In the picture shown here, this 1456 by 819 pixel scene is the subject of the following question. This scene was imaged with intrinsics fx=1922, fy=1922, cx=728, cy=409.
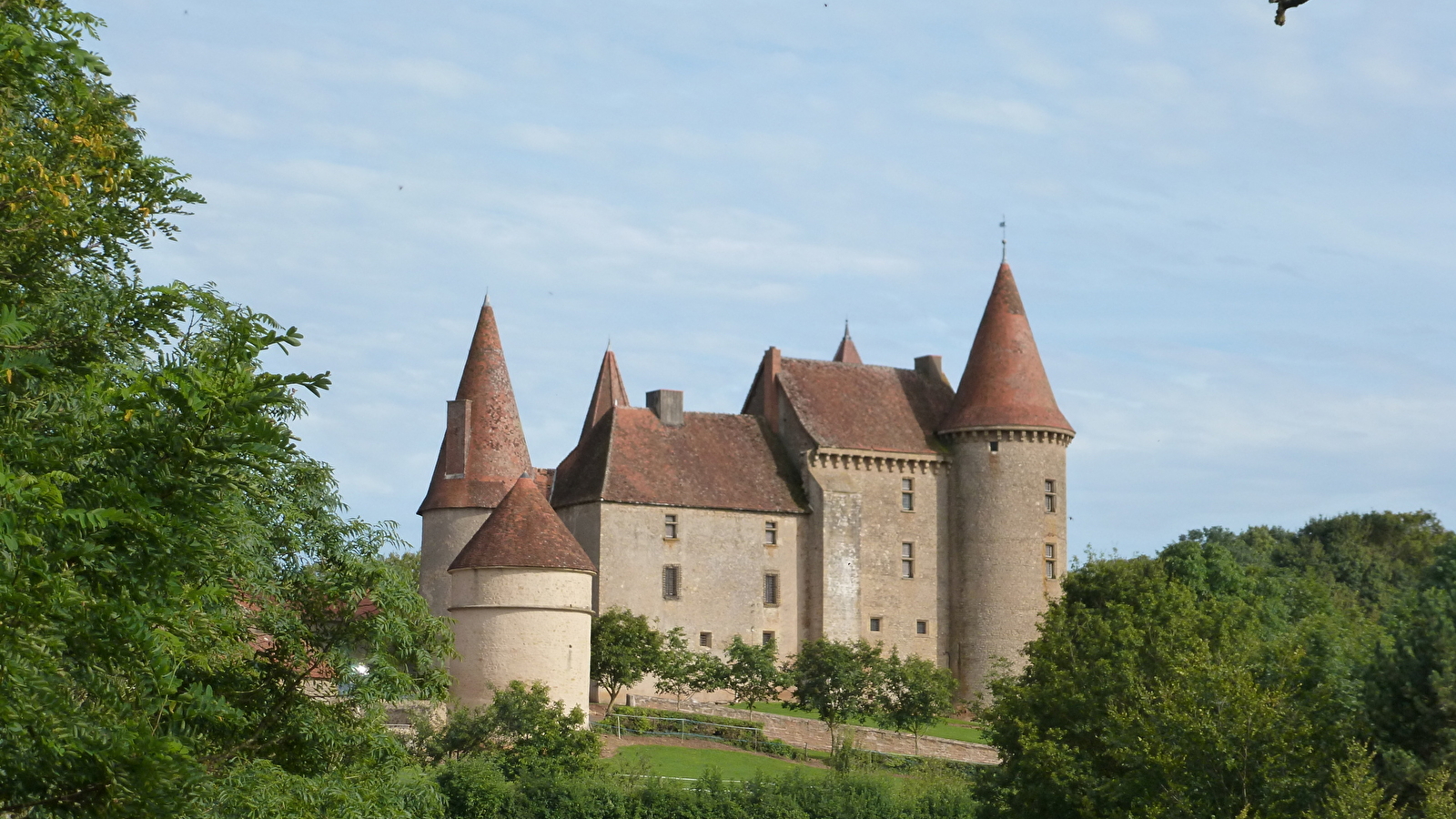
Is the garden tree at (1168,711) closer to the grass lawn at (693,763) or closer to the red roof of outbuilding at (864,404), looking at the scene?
the grass lawn at (693,763)

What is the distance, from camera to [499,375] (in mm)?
61312

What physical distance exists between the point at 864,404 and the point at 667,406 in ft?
23.6

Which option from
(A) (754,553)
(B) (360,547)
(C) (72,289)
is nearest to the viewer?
(C) (72,289)

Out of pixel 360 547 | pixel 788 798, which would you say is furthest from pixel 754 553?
pixel 360 547

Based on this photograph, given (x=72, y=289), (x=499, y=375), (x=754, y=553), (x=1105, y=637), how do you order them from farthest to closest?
(x=754, y=553) < (x=499, y=375) < (x=1105, y=637) < (x=72, y=289)

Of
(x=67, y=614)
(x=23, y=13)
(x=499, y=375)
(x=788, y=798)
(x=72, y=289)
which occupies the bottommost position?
(x=788, y=798)

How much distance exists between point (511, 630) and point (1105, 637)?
15771 millimetres

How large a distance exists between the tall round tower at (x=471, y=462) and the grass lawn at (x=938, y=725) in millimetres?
10066

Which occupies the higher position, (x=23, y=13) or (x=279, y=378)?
(x=23, y=13)

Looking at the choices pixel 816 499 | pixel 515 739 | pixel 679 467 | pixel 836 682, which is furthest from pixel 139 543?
pixel 816 499

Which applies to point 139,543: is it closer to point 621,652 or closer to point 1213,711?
point 1213,711

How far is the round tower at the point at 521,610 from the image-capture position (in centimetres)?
4969

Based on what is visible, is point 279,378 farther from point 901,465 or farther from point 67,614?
point 901,465

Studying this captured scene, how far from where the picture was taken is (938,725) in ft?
205
